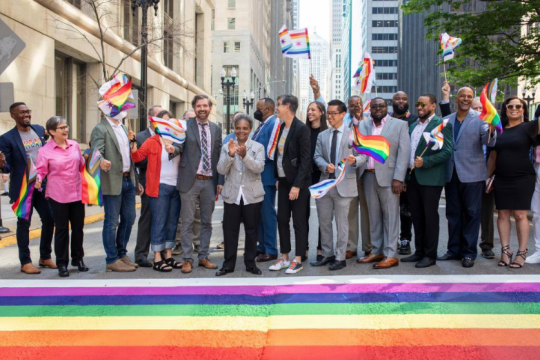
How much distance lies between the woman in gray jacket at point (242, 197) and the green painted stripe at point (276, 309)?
158 centimetres

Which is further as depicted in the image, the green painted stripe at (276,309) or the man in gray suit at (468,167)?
the man in gray suit at (468,167)

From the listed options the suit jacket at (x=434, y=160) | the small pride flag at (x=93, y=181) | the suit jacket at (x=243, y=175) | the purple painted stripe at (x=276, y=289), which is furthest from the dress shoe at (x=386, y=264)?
the small pride flag at (x=93, y=181)

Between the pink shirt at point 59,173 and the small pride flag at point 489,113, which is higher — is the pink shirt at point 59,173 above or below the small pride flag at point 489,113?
below

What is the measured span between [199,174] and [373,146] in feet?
7.59

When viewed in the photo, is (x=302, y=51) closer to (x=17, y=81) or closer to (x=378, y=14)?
(x=17, y=81)

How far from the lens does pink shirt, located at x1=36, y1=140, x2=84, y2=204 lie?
261 inches

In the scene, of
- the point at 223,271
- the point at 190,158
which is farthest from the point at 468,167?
the point at 190,158

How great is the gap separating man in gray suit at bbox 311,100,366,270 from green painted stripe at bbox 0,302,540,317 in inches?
69.9

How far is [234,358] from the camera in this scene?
385cm

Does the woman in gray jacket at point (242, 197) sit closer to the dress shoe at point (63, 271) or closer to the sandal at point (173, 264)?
the sandal at point (173, 264)

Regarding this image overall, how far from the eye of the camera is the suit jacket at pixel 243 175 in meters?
6.66

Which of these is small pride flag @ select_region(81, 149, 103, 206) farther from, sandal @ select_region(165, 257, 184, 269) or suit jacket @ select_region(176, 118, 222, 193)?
sandal @ select_region(165, 257, 184, 269)

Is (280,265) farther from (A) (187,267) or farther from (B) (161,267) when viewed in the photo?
(B) (161,267)

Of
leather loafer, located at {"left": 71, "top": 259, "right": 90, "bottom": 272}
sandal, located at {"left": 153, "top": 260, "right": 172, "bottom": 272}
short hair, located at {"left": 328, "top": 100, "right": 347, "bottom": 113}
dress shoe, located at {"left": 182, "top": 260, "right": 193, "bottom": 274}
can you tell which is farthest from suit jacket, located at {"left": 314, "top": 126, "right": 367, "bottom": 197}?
leather loafer, located at {"left": 71, "top": 259, "right": 90, "bottom": 272}
